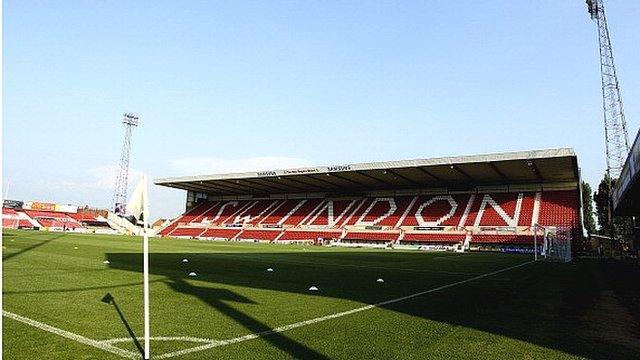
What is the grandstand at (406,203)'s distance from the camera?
141 ft

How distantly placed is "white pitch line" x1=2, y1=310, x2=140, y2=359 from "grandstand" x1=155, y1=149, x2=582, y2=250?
3989 cm

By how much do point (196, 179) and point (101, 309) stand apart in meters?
56.5

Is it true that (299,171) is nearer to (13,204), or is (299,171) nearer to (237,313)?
(237,313)

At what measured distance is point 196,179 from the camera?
62031 millimetres

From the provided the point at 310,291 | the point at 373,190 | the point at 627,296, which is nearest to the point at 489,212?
the point at 373,190

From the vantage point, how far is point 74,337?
216 inches

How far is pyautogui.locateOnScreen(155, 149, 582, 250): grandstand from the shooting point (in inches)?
1697

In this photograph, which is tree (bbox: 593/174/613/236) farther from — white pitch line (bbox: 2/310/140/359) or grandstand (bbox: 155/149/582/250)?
white pitch line (bbox: 2/310/140/359)

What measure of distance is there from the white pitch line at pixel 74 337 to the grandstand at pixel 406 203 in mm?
39889

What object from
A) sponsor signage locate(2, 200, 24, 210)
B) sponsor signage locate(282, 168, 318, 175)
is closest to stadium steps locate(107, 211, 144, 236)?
sponsor signage locate(2, 200, 24, 210)

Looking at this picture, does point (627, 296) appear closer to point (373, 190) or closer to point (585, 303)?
point (585, 303)

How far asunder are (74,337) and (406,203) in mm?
51568

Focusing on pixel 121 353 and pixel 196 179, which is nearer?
pixel 121 353

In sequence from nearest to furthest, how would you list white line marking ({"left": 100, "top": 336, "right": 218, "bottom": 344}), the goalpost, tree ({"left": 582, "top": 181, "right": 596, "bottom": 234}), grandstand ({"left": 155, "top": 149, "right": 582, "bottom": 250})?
1. white line marking ({"left": 100, "top": 336, "right": 218, "bottom": 344})
2. the goalpost
3. grandstand ({"left": 155, "top": 149, "right": 582, "bottom": 250})
4. tree ({"left": 582, "top": 181, "right": 596, "bottom": 234})
